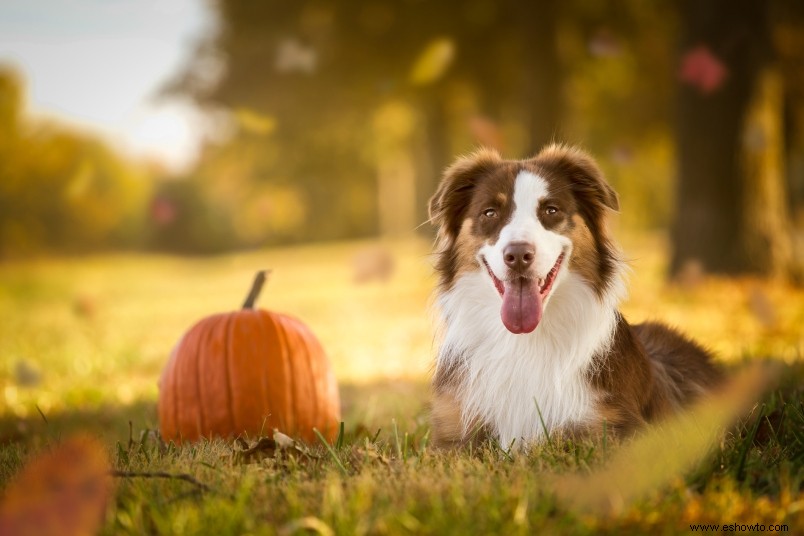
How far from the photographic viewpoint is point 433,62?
19.2 metres

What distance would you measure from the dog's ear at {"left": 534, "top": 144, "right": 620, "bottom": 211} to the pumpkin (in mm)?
1808

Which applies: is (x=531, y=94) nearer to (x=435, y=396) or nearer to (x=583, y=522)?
(x=435, y=396)

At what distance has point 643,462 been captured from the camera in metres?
2.75

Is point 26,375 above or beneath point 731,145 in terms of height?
beneath

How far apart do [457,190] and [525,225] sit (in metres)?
0.60

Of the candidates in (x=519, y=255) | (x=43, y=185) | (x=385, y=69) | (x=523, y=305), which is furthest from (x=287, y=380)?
(x=43, y=185)

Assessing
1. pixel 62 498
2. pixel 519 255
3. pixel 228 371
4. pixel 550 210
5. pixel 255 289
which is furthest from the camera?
pixel 255 289

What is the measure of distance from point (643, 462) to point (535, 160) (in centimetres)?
163

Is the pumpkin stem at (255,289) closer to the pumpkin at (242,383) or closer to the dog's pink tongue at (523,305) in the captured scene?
the pumpkin at (242,383)

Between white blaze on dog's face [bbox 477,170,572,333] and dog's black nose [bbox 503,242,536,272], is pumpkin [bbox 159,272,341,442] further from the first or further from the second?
dog's black nose [bbox 503,242,536,272]

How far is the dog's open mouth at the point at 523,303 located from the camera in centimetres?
336

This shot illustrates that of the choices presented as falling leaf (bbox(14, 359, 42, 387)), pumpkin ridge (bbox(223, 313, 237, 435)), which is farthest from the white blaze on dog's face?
falling leaf (bbox(14, 359, 42, 387))

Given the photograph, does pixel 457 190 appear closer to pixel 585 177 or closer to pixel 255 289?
pixel 585 177

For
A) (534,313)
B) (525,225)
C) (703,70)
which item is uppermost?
(703,70)
